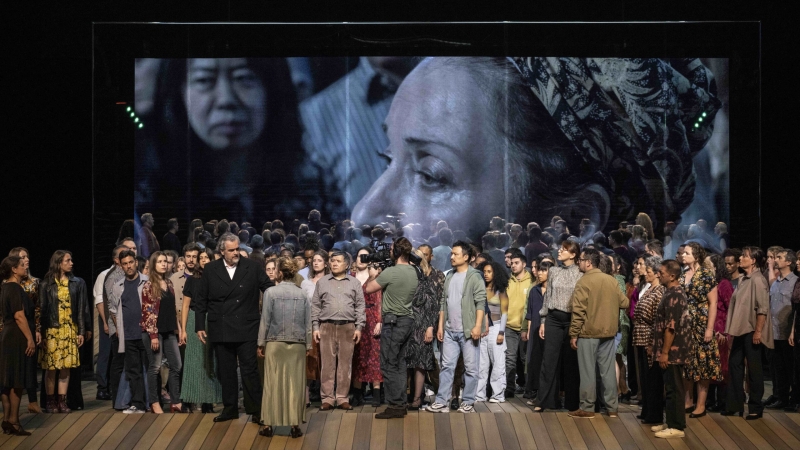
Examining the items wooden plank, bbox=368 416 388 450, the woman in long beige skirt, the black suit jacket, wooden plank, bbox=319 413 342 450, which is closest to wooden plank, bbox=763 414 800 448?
wooden plank, bbox=368 416 388 450

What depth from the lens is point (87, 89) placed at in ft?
36.5

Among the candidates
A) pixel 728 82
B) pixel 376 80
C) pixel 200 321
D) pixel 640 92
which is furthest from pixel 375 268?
pixel 728 82

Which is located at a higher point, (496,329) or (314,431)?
(496,329)

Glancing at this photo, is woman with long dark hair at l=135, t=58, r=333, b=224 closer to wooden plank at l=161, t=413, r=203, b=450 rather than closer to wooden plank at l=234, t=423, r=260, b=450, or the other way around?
wooden plank at l=161, t=413, r=203, b=450

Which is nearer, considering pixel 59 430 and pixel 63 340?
pixel 59 430

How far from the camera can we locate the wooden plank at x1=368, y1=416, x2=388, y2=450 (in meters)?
6.95

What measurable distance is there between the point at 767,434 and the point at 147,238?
23.3ft

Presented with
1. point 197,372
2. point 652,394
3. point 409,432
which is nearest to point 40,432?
point 197,372

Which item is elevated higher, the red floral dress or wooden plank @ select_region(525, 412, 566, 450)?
the red floral dress

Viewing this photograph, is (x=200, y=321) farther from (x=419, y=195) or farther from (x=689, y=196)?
(x=689, y=196)

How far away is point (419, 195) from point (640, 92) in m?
2.94

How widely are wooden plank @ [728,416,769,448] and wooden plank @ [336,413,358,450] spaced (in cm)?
299

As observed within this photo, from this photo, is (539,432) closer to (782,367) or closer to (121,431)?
(782,367)

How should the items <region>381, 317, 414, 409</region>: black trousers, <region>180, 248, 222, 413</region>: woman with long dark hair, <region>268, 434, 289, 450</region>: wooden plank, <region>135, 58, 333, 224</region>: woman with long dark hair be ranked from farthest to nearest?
<region>135, 58, 333, 224</region>: woman with long dark hair, <region>180, 248, 222, 413</region>: woman with long dark hair, <region>381, 317, 414, 409</region>: black trousers, <region>268, 434, 289, 450</region>: wooden plank
